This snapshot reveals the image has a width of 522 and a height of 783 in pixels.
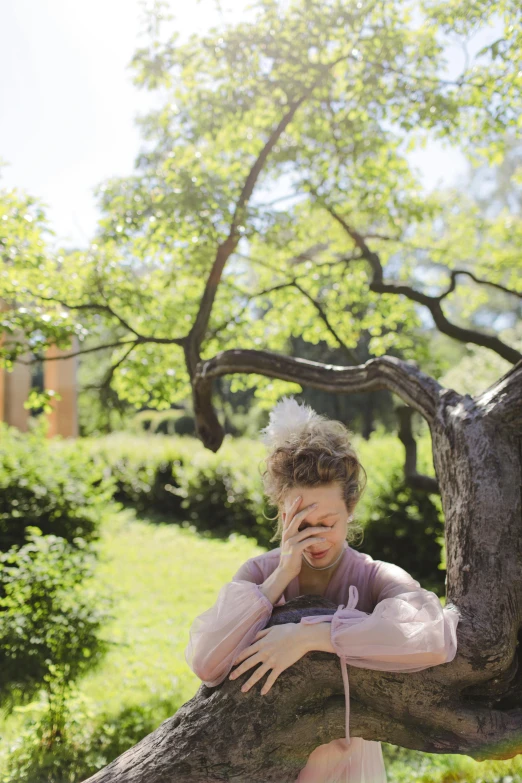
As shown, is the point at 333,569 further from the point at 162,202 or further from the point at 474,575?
the point at 162,202

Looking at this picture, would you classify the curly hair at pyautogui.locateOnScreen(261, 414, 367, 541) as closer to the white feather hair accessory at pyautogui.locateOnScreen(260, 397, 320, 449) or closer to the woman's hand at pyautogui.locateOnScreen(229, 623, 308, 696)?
the white feather hair accessory at pyautogui.locateOnScreen(260, 397, 320, 449)

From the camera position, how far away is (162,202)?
5531mm

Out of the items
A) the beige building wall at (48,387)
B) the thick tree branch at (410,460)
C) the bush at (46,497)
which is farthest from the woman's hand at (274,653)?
the beige building wall at (48,387)

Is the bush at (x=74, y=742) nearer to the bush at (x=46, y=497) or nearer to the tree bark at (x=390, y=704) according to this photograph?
→ the tree bark at (x=390, y=704)

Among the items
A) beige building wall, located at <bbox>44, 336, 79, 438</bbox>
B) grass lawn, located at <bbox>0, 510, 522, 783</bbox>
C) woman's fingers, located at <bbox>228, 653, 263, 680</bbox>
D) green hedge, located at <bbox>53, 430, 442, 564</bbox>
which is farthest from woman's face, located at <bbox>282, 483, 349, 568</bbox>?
beige building wall, located at <bbox>44, 336, 79, 438</bbox>

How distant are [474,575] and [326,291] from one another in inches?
235

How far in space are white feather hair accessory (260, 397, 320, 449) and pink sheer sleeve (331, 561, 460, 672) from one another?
67 centimetres

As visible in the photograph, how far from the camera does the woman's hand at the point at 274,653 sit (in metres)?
2.03

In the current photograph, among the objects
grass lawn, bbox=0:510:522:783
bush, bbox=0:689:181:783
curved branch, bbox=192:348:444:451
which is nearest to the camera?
curved branch, bbox=192:348:444:451

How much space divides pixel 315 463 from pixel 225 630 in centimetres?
65

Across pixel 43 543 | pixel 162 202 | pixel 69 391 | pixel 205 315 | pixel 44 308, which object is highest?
pixel 69 391

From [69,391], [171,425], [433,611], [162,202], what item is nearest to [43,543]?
[162,202]

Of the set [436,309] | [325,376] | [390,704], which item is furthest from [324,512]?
[436,309]

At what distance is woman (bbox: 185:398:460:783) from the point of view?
2.04 m
